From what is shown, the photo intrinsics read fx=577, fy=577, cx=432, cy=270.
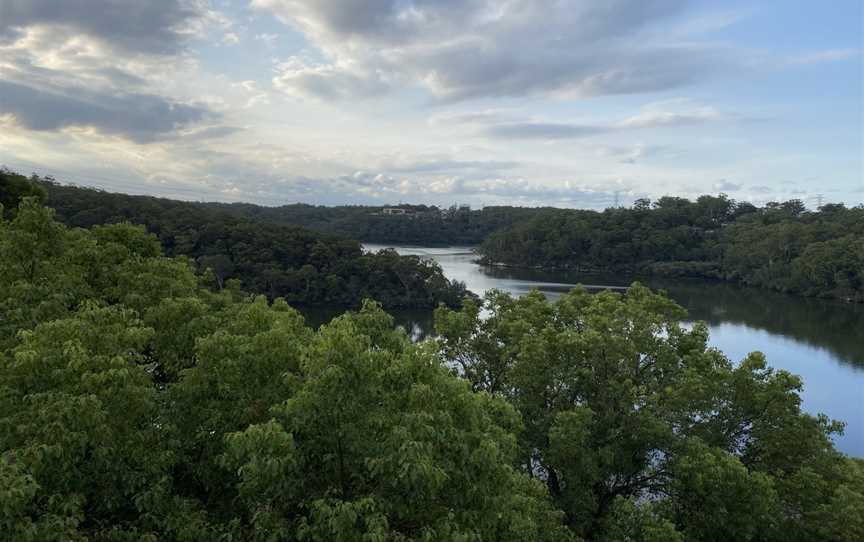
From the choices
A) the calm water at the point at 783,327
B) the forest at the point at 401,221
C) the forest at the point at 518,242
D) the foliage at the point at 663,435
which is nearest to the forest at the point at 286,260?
the forest at the point at 518,242

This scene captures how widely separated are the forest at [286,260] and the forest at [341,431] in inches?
1958

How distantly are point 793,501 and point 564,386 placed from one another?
5.67 m

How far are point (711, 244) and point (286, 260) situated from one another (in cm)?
8440

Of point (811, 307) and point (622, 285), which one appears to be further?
point (622, 285)

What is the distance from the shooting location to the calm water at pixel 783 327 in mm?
35781

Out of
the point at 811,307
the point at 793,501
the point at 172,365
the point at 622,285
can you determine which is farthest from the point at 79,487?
the point at 622,285

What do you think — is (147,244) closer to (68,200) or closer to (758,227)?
(68,200)

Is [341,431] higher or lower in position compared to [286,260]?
higher

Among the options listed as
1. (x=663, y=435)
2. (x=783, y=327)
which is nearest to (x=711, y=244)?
(x=783, y=327)

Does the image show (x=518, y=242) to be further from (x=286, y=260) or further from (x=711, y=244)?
(x=286, y=260)

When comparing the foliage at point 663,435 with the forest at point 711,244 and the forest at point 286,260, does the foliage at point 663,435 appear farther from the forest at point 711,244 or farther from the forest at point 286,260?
the forest at point 711,244

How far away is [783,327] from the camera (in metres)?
60.5

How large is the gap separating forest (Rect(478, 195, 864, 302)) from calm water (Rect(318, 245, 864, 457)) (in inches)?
208

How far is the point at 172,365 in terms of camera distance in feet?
36.2
